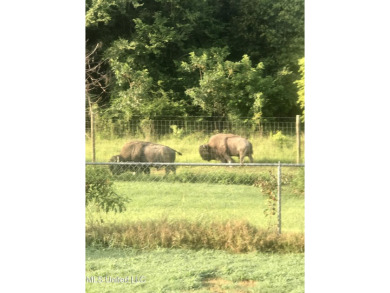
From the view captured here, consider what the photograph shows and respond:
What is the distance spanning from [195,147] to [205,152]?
0.10 meters

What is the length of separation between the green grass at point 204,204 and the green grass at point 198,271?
308 mm

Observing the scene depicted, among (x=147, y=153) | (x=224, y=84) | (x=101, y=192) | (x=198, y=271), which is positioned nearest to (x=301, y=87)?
(x=224, y=84)

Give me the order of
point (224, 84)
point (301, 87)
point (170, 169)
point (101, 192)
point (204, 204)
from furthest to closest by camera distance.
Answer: point (101, 192) → point (170, 169) → point (204, 204) → point (224, 84) → point (301, 87)

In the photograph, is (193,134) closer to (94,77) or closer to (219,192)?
(219,192)

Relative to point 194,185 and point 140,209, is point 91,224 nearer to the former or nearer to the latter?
point 140,209

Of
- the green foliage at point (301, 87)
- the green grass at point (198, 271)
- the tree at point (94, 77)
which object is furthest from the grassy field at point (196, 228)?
the tree at point (94, 77)

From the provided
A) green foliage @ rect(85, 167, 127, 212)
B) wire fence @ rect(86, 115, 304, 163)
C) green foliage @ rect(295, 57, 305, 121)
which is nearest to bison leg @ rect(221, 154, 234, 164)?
wire fence @ rect(86, 115, 304, 163)

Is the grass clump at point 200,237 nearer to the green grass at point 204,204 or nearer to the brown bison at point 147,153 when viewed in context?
the green grass at point 204,204

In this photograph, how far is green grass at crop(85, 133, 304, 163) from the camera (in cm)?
604

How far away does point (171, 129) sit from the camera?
6301mm

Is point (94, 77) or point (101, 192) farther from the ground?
point (94, 77)

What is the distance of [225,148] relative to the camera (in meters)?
6.24

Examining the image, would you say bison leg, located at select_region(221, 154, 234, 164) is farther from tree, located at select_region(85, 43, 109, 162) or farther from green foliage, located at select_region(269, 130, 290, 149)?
tree, located at select_region(85, 43, 109, 162)

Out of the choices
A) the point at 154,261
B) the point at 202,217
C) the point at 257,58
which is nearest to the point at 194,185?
the point at 202,217
